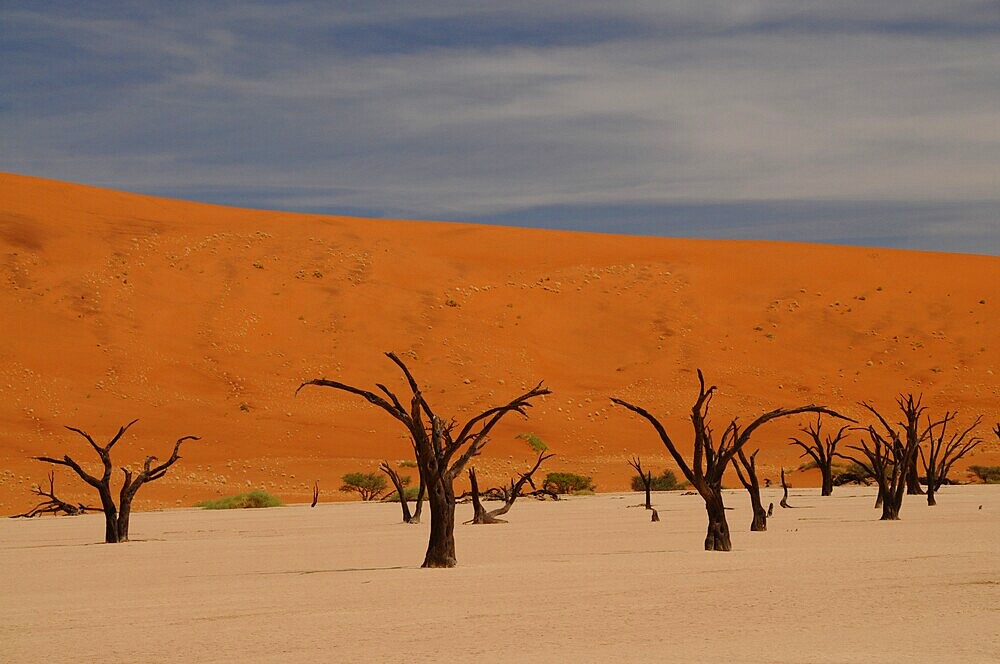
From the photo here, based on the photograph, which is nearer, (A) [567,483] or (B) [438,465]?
(B) [438,465]

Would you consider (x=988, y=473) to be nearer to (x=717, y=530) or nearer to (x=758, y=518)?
(x=758, y=518)

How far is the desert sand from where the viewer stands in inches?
371

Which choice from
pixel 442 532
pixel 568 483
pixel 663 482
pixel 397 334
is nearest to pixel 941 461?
pixel 663 482

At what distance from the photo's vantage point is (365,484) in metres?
45.4

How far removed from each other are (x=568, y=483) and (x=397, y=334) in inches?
845

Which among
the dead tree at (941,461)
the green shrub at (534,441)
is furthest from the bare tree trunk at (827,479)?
the green shrub at (534,441)

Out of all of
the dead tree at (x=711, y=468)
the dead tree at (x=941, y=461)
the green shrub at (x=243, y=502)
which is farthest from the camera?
the green shrub at (x=243, y=502)

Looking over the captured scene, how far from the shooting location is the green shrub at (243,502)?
40.2 metres

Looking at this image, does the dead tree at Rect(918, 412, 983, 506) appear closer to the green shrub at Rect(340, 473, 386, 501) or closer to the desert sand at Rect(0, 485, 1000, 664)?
the desert sand at Rect(0, 485, 1000, 664)

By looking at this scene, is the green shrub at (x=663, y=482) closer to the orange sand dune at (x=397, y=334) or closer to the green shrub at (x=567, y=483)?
the orange sand dune at (x=397, y=334)

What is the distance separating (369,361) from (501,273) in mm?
17367

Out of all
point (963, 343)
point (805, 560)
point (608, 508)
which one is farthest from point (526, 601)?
point (963, 343)

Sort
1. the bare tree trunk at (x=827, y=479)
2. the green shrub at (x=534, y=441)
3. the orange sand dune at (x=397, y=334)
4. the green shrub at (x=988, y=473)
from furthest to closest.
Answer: the green shrub at (x=534, y=441)
the orange sand dune at (x=397, y=334)
the green shrub at (x=988, y=473)
the bare tree trunk at (x=827, y=479)

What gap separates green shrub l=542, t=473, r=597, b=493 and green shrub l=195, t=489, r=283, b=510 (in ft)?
32.3
